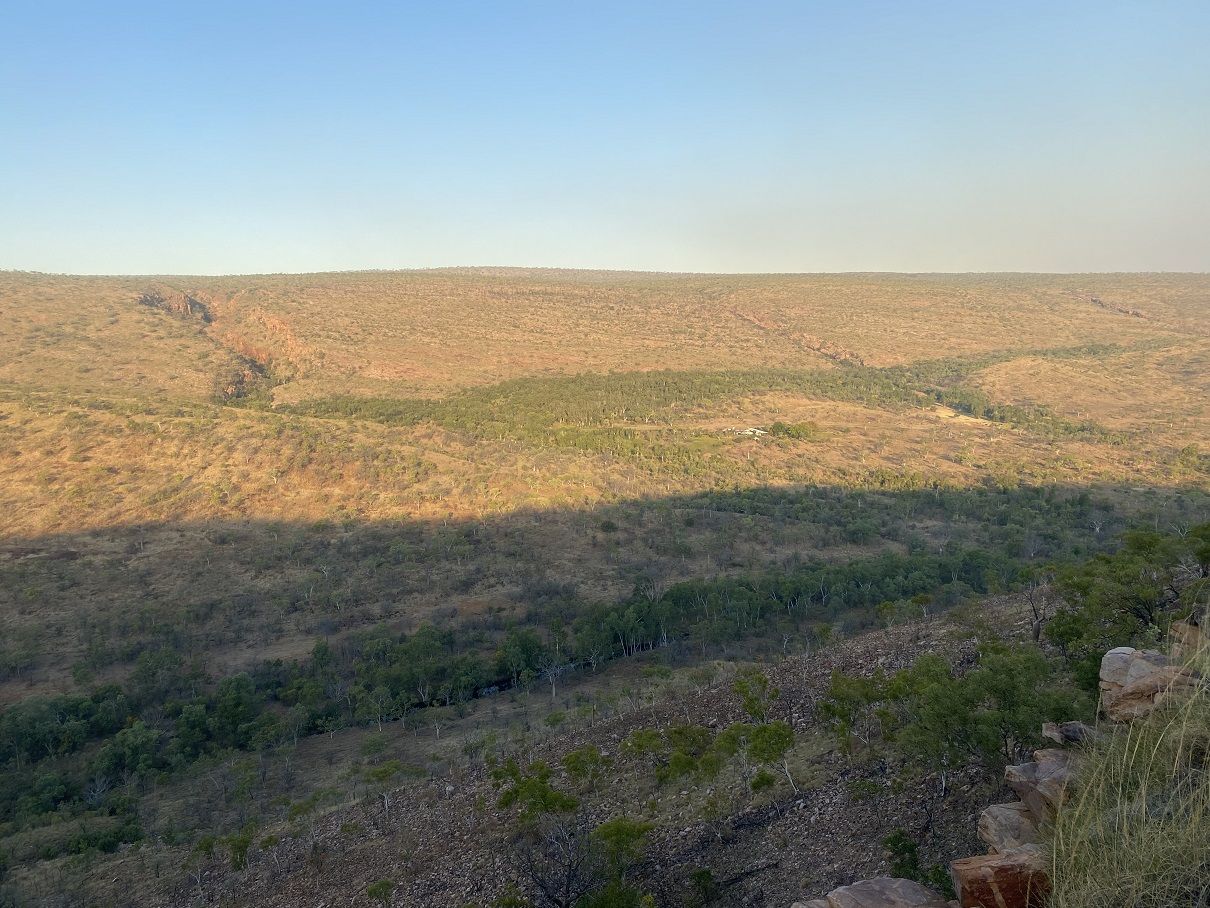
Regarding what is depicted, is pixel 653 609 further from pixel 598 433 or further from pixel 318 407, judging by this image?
pixel 318 407

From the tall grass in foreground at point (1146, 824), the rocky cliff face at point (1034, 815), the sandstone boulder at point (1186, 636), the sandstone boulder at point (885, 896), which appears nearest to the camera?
the tall grass in foreground at point (1146, 824)

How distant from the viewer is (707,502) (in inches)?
1908

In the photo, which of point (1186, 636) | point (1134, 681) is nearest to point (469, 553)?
point (1186, 636)

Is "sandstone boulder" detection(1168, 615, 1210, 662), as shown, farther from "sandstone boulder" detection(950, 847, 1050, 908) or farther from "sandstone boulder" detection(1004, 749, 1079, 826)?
"sandstone boulder" detection(950, 847, 1050, 908)

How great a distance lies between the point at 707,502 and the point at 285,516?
96.2 feet

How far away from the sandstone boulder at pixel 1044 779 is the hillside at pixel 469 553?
2.38 meters

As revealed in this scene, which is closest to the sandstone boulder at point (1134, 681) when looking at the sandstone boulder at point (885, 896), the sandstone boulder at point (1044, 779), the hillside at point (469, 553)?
the sandstone boulder at point (1044, 779)

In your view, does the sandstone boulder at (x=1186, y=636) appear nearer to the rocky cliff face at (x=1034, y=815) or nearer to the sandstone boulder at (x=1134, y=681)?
the rocky cliff face at (x=1034, y=815)

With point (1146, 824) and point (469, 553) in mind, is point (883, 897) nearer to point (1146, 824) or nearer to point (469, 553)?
point (1146, 824)

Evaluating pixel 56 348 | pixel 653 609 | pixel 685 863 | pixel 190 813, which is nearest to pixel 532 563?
pixel 653 609

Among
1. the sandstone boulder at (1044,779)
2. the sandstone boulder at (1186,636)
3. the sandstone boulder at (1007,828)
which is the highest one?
the sandstone boulder at (1186,636)

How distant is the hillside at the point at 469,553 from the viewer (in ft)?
52.2

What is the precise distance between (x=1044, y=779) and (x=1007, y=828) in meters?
0.70

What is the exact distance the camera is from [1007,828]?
650 centimetres
